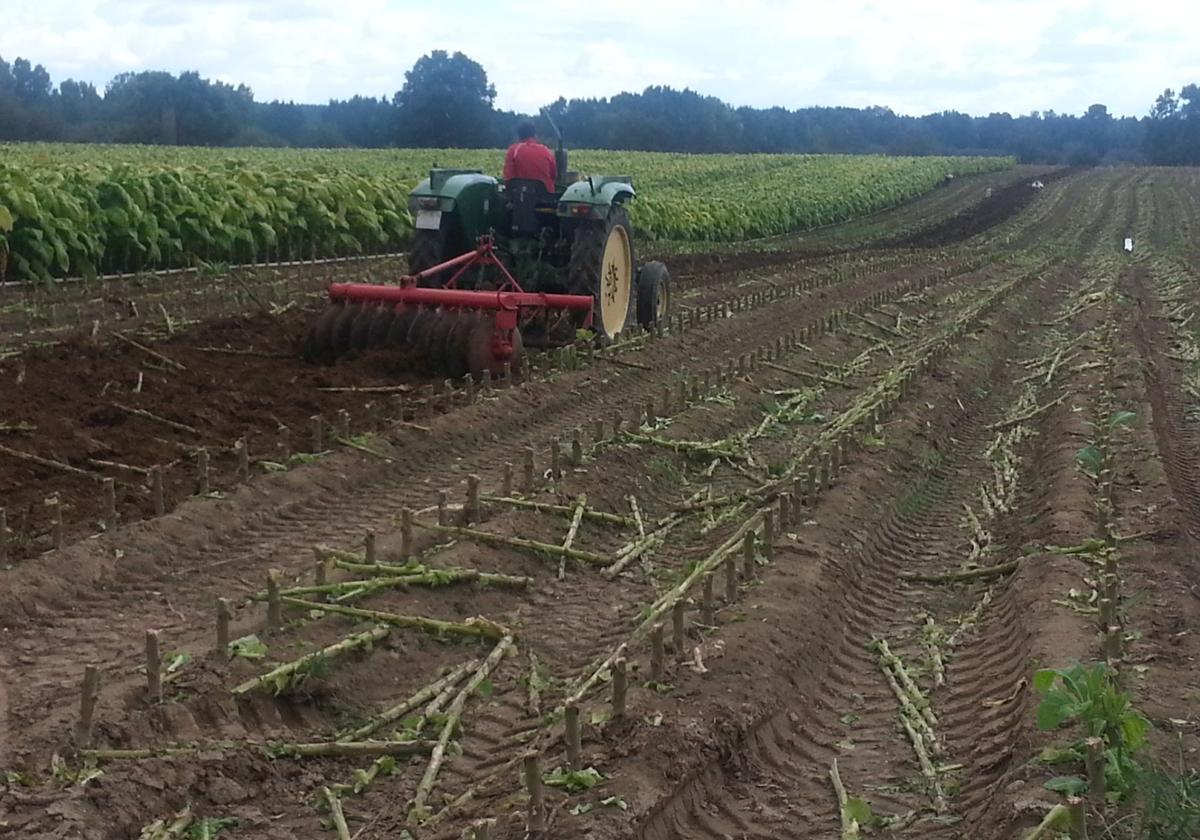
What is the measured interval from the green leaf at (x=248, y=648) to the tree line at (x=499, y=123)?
39.1 metres

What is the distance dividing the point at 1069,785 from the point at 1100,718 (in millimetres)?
368

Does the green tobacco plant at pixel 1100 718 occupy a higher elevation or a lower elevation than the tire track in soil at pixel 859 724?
higher

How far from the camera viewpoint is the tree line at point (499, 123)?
65.8 m

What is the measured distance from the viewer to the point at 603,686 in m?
4.98

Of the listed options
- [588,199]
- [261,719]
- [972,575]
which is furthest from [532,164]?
[261,719]

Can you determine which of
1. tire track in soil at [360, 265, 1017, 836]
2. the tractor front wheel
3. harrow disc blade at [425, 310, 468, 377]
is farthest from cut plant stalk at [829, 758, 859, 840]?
the tractor front wheel

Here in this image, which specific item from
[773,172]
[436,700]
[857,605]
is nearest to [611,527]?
[857,605]

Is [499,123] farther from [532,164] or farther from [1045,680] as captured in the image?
[1045,680]

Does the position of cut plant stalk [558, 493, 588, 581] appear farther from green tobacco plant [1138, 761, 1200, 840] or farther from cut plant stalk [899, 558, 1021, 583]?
green tobacco plant [1138, 761, 1200, 840]

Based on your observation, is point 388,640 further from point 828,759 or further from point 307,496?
point 307,496

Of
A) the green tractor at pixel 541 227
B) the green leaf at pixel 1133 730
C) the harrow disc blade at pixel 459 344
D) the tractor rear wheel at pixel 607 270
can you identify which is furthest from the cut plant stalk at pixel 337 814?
the tractor rear wheel at pixel 607 270

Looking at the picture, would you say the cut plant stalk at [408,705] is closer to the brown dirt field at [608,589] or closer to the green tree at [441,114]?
the brown dirt field at [608,589]

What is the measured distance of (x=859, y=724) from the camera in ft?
16.7

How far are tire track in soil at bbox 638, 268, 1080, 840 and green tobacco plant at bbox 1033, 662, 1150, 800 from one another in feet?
1.48
